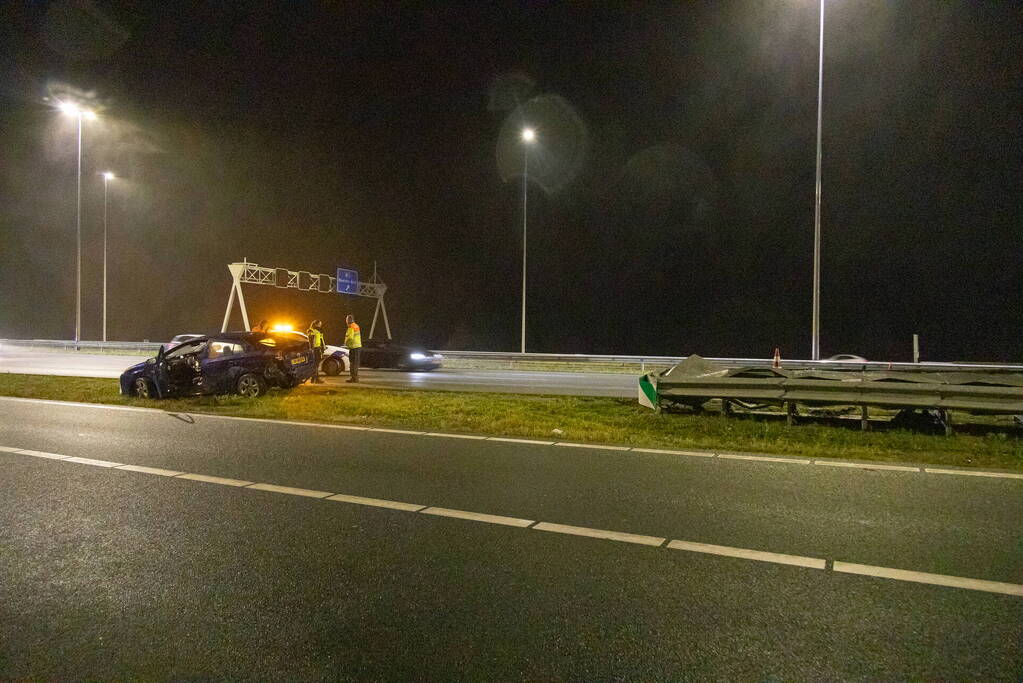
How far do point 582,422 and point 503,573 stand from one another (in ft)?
23.6

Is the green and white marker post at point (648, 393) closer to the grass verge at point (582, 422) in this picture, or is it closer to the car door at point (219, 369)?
the grass verge at point (582, 422)

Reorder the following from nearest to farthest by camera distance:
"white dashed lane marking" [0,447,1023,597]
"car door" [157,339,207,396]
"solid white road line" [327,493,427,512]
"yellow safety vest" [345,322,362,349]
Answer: "white dashed lane marking" [0,447,1023,597] < "solid white road line" [327,493,427,512] < "car door" [157,339,207,396] < "yellow safety vest" [345,322,362,349]

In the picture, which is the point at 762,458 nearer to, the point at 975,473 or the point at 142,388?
the point at 975,473

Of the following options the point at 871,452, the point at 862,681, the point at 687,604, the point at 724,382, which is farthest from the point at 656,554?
the point at 724,382

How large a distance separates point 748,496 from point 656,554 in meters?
2.06

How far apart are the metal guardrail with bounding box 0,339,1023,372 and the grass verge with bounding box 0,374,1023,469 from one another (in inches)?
101

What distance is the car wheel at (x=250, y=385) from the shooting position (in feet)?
49.3

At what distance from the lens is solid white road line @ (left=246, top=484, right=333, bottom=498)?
6733mm

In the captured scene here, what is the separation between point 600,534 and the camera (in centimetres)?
544

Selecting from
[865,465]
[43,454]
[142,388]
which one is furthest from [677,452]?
[142,388]

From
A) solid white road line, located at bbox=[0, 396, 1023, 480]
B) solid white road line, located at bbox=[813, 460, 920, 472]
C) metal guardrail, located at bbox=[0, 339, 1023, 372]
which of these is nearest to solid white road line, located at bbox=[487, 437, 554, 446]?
solid white road line, located at bbox=[0, 396, 1023, 480]

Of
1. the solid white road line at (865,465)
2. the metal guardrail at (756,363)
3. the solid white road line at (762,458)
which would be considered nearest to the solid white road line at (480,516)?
the solid white road line at (762,458)

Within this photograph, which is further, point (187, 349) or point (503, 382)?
point (503, 382)

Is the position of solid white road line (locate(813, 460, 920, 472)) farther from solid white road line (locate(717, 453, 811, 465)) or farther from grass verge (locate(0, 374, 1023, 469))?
grass verge (locate(0, 374, 1023, 469))
